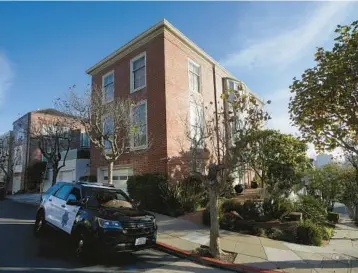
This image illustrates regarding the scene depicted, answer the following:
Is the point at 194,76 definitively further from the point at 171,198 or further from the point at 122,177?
the point at 171,198

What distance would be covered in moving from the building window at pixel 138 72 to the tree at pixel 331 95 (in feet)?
31.1

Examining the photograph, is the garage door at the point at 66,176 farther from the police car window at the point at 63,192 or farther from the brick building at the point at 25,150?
the police car window at the point at 63,192

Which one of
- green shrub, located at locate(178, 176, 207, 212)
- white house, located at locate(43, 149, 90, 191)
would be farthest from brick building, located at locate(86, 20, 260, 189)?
white house, located at locate(43, 149, 90, 191)

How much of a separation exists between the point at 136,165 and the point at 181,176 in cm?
262

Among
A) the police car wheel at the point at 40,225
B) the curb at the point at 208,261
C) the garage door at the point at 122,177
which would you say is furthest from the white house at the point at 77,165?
the curb at the point at 208,261

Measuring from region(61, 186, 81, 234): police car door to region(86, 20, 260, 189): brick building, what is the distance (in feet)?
21.3

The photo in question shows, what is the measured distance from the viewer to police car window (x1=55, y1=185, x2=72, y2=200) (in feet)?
25.6

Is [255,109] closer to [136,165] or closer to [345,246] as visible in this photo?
[345,246]

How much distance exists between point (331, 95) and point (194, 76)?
1041 centimetres

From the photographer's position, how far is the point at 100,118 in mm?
12344

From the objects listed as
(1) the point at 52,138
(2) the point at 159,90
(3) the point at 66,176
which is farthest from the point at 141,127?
(3) the point at 66,176

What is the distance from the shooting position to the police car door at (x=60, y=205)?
24.2 feet

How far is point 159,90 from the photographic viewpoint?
14.5m

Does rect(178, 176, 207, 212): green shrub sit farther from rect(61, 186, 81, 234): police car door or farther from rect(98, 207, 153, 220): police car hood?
rect(61, 186, 81, 234): police car door
